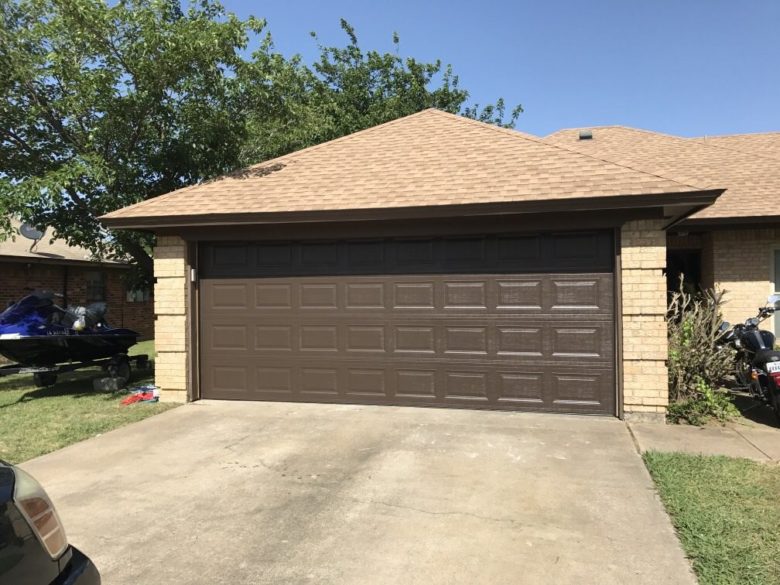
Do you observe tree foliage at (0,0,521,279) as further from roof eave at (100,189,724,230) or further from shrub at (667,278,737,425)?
shrub at (667,278,737,425)

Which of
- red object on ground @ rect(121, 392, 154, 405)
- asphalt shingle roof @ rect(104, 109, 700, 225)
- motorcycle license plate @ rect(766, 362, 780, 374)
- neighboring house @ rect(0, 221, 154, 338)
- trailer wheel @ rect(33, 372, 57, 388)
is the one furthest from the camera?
neighboring house @ rect(0, 221, 154, 338)

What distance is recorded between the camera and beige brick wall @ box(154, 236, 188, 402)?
8.70 meters

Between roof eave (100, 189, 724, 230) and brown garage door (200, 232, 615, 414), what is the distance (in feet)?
1.96

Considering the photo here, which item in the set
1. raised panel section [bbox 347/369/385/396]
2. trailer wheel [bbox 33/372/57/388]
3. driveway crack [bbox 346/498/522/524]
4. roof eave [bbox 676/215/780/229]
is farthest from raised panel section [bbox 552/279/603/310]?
trailer wheel [bbox 33/372/57/388]

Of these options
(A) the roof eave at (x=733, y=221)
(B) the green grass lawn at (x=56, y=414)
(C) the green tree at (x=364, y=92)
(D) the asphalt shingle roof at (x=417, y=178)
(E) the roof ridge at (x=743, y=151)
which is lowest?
(B) the green grass lawn at (x=56, y=414)

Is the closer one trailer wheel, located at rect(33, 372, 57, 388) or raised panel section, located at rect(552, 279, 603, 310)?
raised panel section, located at rect(552, 279, 603, 310)

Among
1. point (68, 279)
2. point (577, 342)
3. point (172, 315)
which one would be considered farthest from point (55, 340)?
point (68, 279)

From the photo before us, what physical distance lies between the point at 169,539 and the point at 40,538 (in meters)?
2.03

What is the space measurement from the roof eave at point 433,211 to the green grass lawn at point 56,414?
2875 millimetres

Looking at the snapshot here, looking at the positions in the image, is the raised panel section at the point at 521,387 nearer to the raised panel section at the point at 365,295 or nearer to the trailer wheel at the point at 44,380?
the raised panel section at the point at 365,295

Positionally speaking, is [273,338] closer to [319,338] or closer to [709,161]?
[319,338]

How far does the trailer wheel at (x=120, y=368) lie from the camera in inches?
416

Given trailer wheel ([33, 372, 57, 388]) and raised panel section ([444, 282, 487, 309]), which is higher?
raised panel section ([444, 282, 487, 309])

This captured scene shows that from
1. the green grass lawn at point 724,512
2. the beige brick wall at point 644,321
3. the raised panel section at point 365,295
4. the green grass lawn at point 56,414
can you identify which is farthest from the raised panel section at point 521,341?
the green grass lawn at point 56,414
